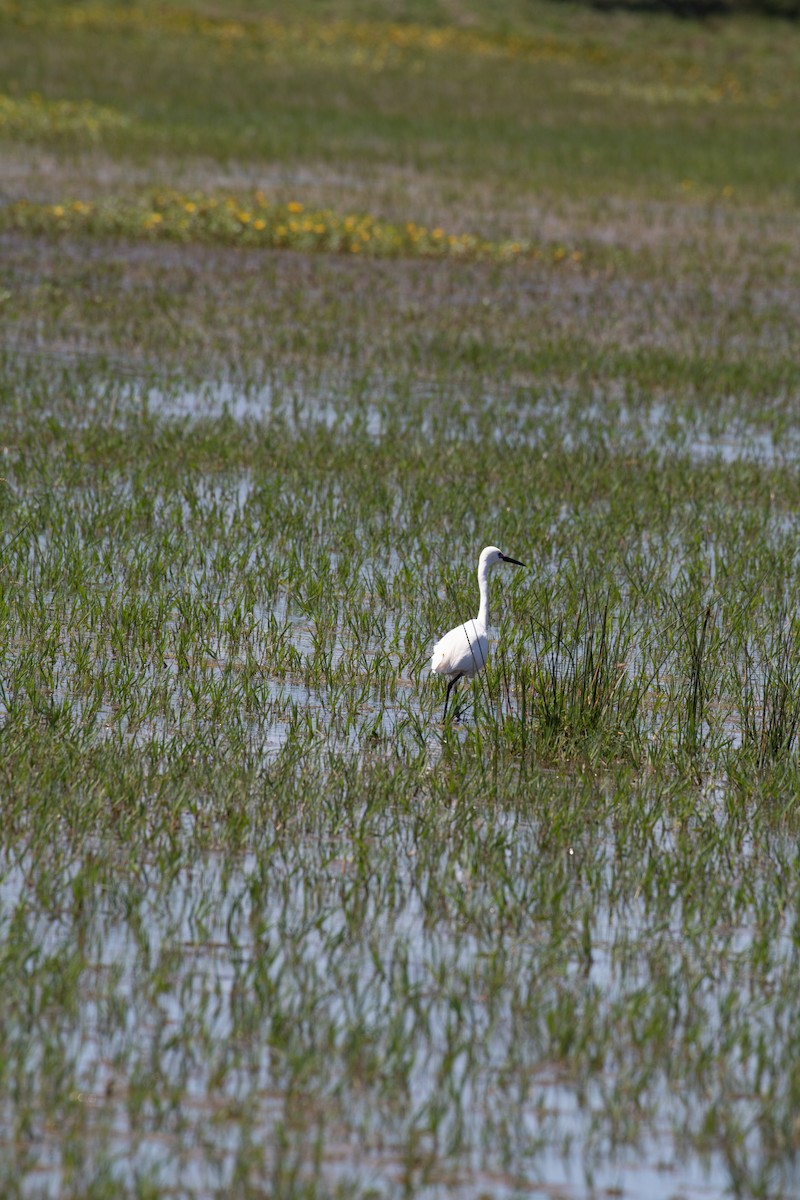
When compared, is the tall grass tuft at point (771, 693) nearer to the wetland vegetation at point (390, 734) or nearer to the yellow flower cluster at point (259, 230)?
the wetland vegetation at point (390, 734)

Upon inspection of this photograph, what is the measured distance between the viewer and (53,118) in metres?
28.8

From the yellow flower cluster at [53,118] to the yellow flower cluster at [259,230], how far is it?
749 centimetres

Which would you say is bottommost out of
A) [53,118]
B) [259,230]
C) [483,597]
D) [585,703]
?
[585,703]

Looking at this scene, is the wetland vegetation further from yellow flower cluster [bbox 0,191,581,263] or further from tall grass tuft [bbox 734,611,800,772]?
yellow flower cluster [bbox 0,191,581,263]

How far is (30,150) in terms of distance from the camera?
26641 millimetres

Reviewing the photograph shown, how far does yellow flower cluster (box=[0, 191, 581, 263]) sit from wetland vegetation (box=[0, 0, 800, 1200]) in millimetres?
766

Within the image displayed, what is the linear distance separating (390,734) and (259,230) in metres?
14.9

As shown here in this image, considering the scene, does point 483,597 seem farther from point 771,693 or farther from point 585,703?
point 771,693

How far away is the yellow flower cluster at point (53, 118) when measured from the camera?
28.0 metres

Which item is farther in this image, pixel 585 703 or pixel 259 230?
pixel 259 230

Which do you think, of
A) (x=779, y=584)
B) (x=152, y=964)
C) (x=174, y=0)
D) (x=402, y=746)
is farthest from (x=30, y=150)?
(x=174, y=0)

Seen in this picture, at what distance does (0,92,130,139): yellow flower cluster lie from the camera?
2803 centimetres

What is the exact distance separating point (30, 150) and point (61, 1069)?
24644mm

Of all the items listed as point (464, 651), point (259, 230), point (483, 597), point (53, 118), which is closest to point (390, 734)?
point (464, 651)
